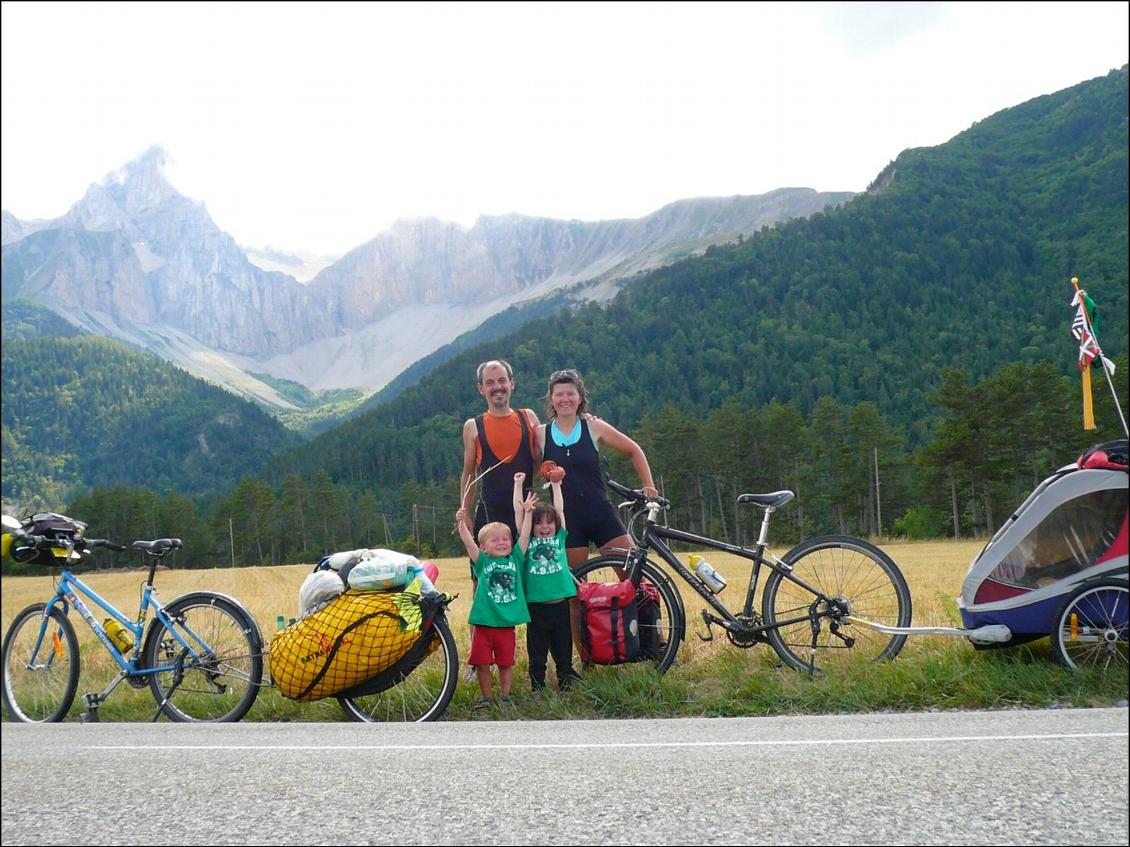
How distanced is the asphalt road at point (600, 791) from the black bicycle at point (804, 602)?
223 cm

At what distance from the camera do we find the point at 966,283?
151 meters

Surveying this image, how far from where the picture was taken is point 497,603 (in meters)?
5.48

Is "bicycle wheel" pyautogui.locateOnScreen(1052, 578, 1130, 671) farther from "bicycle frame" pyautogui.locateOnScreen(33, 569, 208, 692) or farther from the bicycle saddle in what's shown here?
"bicycle frame" pyautogui.locateOnScreen(33, 569, 208, 692)

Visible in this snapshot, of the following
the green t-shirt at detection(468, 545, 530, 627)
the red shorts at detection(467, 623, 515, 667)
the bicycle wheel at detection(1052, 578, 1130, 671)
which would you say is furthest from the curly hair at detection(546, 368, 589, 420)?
the bicycle wheel at detection(1052, 578, 1130, 671)

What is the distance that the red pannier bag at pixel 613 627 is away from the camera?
568 centimetres

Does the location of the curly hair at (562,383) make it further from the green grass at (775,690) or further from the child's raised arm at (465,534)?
the green grass at (775,690)

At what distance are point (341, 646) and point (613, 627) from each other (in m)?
1.82

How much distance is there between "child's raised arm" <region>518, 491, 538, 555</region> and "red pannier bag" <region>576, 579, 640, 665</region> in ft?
2.07

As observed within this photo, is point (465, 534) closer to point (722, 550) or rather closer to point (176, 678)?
point (722, 550)

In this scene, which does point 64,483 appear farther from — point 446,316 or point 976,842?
point 976,842

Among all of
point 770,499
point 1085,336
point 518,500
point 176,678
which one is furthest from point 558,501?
point 1085,336

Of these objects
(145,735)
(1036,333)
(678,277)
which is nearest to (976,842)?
(145,735)

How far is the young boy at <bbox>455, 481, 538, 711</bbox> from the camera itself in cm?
545

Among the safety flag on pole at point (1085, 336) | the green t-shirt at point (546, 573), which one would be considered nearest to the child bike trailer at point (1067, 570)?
the safety flag on pole at point (1085, 336)
